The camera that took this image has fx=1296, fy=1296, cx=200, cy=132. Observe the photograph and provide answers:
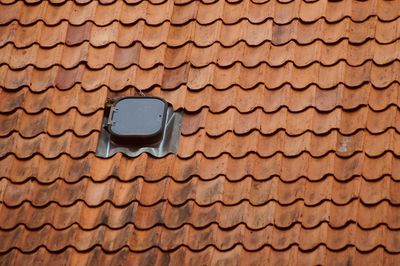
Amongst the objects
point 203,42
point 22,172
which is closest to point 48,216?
point 22,172

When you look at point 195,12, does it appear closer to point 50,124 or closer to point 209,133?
point 209,133

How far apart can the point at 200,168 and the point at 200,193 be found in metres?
0.22

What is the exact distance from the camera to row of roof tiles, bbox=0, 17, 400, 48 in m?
9.33

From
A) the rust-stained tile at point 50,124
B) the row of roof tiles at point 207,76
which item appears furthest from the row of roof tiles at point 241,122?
the row of roof tiles at point 207,76

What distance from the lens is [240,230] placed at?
8.32 metres

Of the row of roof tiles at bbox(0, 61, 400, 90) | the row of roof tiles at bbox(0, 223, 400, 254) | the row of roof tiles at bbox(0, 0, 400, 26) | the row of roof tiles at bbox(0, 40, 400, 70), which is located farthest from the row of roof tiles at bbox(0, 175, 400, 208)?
the row of roof tiles at bbox(0, 0, 400, 26)

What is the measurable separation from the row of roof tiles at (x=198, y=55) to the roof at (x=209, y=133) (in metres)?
0.01

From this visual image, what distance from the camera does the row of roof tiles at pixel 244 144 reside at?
8648 mm

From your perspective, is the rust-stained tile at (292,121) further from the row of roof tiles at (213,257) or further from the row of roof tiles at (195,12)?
the row of roof tiles at (213,257)

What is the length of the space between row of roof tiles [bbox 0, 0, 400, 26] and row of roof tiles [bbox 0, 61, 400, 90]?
472 millimetres

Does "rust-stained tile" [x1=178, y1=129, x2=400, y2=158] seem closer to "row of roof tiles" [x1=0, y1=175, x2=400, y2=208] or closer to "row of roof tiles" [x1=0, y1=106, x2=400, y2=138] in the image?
"row of roof tiles" [x1=0, y1=106, x2=400, y2=138]

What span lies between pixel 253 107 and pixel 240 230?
3.47ft

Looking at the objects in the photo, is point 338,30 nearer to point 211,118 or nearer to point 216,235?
point 211,118

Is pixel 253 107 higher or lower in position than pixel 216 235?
higher
